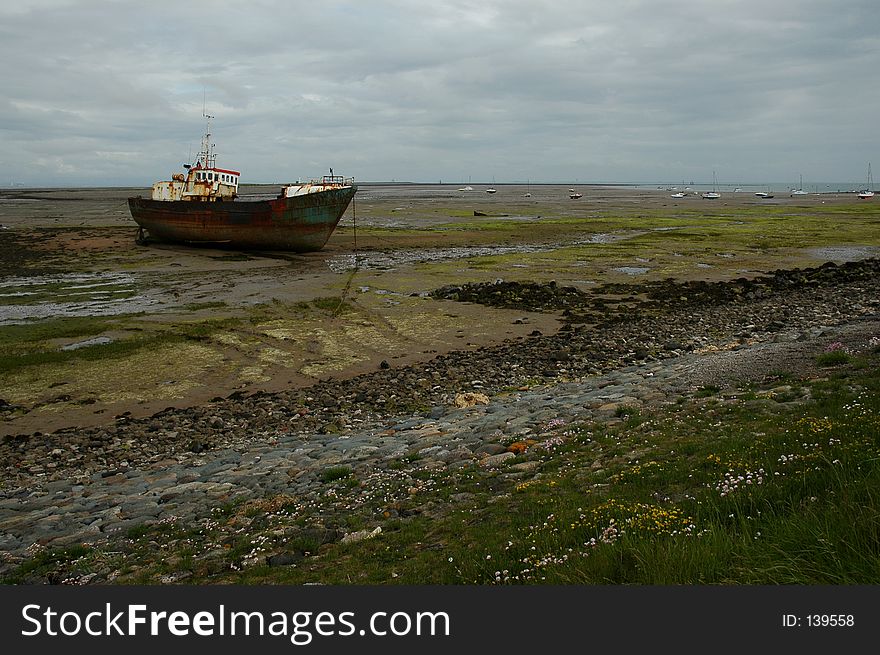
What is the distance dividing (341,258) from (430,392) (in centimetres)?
2621

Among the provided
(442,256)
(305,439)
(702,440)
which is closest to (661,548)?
(702,440)

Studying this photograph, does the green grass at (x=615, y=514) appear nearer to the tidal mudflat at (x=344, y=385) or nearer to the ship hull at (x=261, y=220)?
the tidal mudflat at (x=344, y=385)

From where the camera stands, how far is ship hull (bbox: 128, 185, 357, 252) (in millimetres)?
40312

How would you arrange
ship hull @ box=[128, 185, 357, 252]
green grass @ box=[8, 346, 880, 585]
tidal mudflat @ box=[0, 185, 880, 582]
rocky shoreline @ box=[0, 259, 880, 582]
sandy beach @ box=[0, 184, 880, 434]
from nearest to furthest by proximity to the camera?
green grass @ box=[8, 346, 880, 585], tidal mudflat @ box=[0, 185, 880, 582], rocky shoreline @ box=[0, 259, 880, 582], sandy beach @ box=[0, 184, 880, 434], ship hull @ box=[128, 185, 357, 252]

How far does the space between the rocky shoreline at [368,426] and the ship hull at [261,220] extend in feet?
83.1

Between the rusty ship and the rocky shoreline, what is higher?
the rusty ship

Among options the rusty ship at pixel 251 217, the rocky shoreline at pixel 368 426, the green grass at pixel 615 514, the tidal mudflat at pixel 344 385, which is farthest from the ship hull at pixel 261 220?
the green grass at pixel 615 514

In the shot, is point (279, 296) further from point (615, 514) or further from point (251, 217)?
point (615, 514)

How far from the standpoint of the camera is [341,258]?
3878 centimetres

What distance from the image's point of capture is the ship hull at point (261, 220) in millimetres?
40312

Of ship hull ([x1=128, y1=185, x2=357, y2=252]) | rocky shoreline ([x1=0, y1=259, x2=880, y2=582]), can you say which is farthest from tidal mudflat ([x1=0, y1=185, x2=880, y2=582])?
ship hull ([x1=128, y1=185, x2=357, y2=252])

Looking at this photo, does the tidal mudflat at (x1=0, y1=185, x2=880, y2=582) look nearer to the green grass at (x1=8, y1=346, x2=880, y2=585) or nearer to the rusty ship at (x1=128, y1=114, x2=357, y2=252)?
the green grass at (x1=8, y1=346, x2=880, y2=585)

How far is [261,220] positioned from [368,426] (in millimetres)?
31495

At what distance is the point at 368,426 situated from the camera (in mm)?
11859
